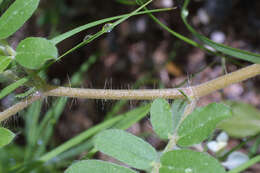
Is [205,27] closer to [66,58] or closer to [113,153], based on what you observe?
[66,58]

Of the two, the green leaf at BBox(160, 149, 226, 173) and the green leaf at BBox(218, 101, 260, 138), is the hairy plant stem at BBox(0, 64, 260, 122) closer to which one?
the green leaf at BBox(160, 149, 226, 173)

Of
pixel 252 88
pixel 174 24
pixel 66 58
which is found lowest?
pixel 252 88

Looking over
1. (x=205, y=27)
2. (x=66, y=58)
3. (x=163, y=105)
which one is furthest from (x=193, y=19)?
(x=163, y=105)

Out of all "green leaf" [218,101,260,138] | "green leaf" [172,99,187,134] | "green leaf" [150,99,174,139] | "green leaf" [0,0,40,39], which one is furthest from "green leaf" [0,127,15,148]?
"green leaf" [218,101,260,138]

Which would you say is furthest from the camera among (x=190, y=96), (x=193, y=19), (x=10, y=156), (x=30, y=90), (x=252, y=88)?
(x=193, y=19)

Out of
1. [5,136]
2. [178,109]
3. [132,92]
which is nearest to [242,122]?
[178,109]

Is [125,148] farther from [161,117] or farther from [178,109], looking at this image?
[178,109]

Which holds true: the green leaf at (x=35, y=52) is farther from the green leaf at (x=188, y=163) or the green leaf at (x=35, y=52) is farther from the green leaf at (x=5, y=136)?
the green leaf at (x=188, y=163)
